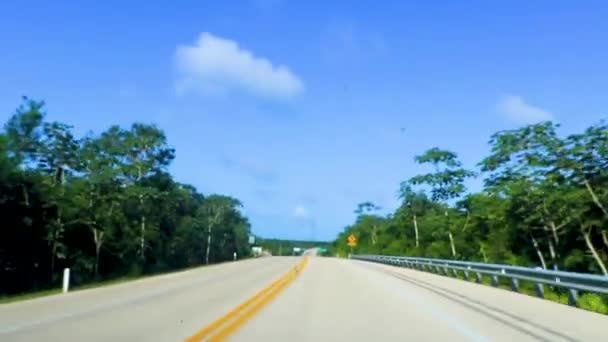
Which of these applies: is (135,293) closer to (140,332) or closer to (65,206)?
(140,332)

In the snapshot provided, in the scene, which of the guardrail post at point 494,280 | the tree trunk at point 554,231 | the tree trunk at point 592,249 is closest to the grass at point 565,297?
the guardrail post at point 494,280

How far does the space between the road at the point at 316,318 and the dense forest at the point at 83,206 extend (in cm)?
1994

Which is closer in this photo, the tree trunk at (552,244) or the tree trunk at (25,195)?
the tree trunk at (25,195)

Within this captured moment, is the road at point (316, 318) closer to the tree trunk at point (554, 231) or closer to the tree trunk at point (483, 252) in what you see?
the tree trunk at point (554, 231)

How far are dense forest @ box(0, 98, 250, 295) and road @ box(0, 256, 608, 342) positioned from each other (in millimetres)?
19944

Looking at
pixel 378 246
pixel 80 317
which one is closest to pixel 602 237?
pixel 80 317

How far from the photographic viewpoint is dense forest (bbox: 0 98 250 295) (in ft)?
133

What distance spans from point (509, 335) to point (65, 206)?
3959cm

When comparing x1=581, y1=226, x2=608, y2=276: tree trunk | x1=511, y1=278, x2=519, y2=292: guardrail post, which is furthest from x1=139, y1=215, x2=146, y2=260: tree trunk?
x1=511, y1=278, x2=519, y2=292: guardrail post

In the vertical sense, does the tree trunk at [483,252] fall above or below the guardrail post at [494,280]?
above

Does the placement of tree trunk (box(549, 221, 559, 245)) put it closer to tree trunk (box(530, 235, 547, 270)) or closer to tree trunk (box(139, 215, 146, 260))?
tree trunk (box(530, 235, 547, 270))

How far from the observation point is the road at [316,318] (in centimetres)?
1099

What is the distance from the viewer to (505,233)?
4859 cm

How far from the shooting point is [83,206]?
50062 mm
